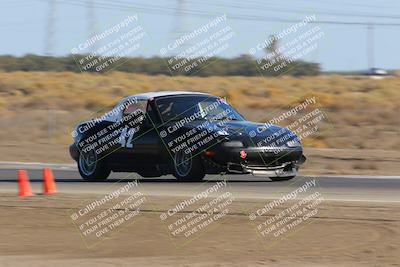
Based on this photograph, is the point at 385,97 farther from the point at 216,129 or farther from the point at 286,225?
the point at 286,225

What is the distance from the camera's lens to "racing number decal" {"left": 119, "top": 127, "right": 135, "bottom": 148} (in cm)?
1847

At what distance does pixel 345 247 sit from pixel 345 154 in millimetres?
16066

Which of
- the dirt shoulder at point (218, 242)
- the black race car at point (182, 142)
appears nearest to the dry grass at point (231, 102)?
the black race car at point (182, 142)

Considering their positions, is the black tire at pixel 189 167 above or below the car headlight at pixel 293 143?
below

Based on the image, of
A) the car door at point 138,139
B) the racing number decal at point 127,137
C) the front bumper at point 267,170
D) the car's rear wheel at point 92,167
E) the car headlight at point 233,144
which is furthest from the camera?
the car's rear wheel at point 92,167

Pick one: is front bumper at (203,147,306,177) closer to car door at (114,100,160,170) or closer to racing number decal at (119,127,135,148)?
car door at (114,100,160,170)

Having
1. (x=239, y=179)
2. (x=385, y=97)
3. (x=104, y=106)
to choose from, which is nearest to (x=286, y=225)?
(x=239, y=179)

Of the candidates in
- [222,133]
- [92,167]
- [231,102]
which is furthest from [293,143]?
[231,102]

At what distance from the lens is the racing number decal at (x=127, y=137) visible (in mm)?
18469

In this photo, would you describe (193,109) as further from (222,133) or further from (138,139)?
(138,139)

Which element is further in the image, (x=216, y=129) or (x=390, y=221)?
(x=216, y=129)

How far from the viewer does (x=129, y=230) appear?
12773 mm

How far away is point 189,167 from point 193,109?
1117mm

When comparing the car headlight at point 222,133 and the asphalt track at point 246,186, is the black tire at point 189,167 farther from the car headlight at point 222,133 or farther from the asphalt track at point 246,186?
the car headlight at point 222,133
